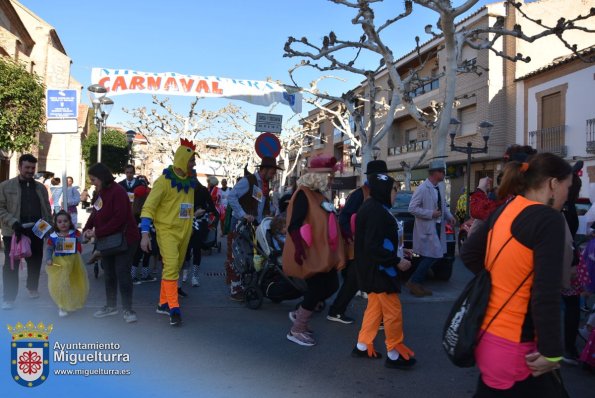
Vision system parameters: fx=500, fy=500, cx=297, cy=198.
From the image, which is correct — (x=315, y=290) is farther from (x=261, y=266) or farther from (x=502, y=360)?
(x=502, y=360)

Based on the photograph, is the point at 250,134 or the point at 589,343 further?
the point at 250,134

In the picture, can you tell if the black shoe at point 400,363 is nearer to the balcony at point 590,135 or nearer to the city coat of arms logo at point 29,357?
the city coat of arms logo at point 29,357

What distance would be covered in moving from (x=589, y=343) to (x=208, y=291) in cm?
503

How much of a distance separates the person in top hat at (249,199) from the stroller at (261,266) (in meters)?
0.21

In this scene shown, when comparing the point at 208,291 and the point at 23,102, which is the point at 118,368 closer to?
the point at 208,291

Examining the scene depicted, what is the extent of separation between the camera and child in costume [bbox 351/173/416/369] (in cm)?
420

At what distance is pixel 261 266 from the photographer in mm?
6312

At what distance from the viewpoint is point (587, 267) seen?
177 inches

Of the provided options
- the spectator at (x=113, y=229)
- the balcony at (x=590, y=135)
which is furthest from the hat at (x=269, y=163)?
the balcony at (x=590, y=135)

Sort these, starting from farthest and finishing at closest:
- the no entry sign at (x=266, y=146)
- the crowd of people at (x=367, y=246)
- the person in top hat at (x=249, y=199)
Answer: the no entry sign at (x=266, y=146) → the person in top hat at (x=249, y=199) → the crowd of people at (x=367, y=246)

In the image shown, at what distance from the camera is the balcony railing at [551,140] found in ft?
70.7

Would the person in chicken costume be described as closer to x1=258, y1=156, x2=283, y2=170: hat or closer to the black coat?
x1=258, y1=156, x2=283, y2=170: hat

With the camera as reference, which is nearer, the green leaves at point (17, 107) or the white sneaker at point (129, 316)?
the white sneaker at point (129, 316)

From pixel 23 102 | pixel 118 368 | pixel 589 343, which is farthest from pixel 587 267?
pixel 23 102
